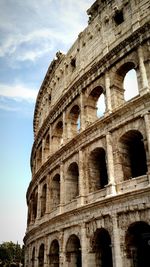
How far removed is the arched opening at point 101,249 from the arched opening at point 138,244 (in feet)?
4.76

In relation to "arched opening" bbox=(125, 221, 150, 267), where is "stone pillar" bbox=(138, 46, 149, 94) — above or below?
above

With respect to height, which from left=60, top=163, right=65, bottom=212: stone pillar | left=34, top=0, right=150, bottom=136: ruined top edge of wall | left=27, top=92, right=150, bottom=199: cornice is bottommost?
left=60, top=163, right=65, bottom=212: stone pillar

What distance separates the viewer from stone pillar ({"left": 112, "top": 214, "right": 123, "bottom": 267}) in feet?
33.7

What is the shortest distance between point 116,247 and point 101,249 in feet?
5.52

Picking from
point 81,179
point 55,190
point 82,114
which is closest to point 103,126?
point 82,114

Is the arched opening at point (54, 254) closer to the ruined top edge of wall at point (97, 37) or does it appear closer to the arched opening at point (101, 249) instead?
the arched opening at point (101, 249)

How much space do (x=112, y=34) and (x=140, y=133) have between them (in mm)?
6342

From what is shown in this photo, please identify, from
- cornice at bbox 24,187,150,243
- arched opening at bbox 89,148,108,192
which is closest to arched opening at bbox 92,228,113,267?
cornice at bbox 24,187,150,243

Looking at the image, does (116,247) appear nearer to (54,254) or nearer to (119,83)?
(54,254)

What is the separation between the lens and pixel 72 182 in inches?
596

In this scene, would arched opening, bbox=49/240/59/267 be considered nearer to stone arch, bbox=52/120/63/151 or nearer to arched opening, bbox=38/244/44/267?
arched opening, bbox=38/244/44/267

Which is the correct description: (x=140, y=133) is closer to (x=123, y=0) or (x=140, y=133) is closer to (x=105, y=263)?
(x=105, y=263)

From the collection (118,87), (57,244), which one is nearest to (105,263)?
(57,244)

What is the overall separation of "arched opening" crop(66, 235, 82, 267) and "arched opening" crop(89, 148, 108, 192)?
2669 millimetres
